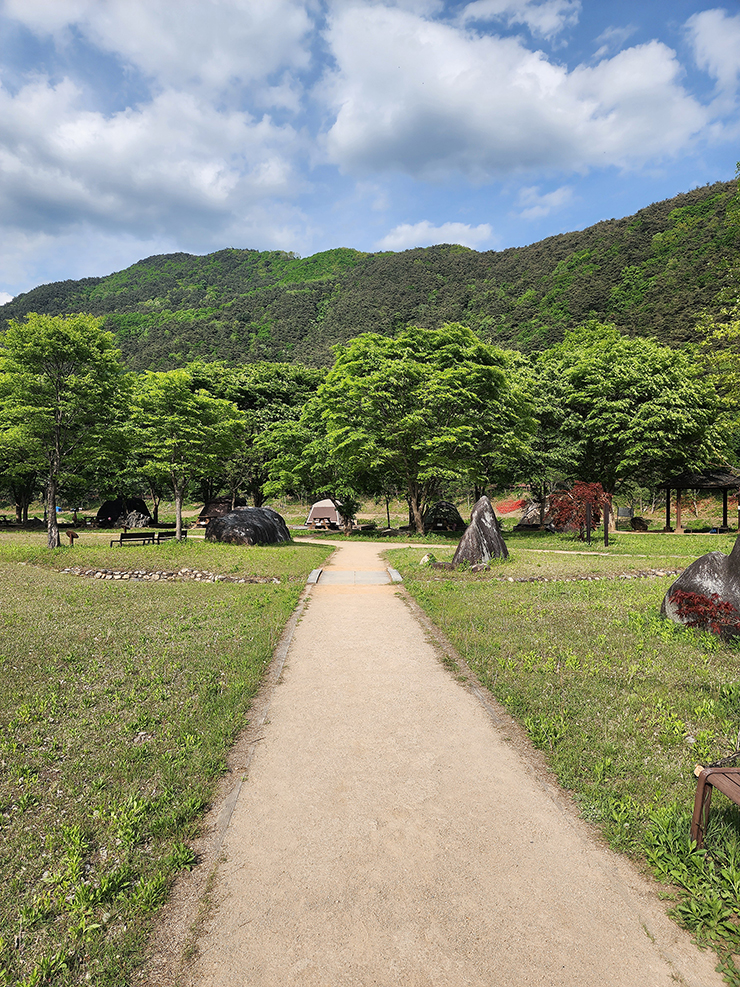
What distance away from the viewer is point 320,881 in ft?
10.1

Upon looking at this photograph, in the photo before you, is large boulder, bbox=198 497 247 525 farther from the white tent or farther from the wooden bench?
the wooden bench

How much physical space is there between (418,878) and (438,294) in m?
91.6

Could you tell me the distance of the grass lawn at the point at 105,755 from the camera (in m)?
2.78

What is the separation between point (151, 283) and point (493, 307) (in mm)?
92785

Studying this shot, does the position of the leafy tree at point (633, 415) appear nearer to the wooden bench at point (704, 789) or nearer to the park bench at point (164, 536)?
the park bench at point (164, 536)

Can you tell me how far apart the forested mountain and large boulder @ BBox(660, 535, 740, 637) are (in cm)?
2222

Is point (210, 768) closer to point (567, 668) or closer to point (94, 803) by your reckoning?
point (94, 803)

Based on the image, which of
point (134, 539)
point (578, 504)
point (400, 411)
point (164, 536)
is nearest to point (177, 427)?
point (164, 536)

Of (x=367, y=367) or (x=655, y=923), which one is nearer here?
(x=655, y=923)

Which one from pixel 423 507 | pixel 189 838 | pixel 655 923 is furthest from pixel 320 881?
pixel 423 507

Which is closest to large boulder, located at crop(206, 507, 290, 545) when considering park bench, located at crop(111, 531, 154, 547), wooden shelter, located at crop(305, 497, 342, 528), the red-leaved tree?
park bench, located at crop(111, 531, 154, 547)

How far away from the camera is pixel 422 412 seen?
2281 cm

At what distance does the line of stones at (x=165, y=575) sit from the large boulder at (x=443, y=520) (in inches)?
653

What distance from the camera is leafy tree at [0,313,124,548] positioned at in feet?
57.0
